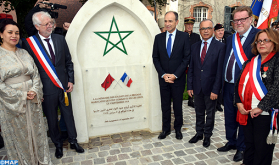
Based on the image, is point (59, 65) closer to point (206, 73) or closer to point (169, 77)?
point (169, 77)

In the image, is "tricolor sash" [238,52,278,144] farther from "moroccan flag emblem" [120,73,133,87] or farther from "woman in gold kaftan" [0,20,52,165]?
"woman in gold kaftan" [0,20,52,165]

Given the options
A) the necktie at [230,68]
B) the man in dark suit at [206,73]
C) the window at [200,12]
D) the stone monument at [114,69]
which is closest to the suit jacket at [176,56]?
the man in dark suit at [206,73]

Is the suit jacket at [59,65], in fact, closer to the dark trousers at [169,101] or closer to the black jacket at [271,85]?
the dark trousers at [169,101]

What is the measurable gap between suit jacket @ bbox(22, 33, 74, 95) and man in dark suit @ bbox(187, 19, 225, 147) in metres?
2.17

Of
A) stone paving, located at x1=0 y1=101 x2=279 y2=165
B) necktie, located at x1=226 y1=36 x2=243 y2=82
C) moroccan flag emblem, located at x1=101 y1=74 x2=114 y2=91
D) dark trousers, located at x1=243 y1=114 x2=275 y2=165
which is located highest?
necktie, located at x1=226 y1=36 x2=243 y2=82

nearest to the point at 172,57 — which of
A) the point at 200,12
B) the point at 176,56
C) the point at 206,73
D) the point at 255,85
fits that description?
the point at 176,56

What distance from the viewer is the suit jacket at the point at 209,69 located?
3291 millimetres

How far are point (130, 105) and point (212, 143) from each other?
1.76m

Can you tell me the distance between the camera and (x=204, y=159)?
10.6 ft

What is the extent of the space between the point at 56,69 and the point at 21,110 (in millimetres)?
808

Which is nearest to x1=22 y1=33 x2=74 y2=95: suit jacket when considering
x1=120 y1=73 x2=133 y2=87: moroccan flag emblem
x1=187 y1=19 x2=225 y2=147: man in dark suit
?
x1=120 y1=73 x2=133 y2=87: moroccan flag emblem

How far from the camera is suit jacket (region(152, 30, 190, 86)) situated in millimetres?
3666

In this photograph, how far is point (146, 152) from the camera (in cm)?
347

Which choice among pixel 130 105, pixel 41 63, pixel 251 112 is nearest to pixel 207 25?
pixel 251 112
